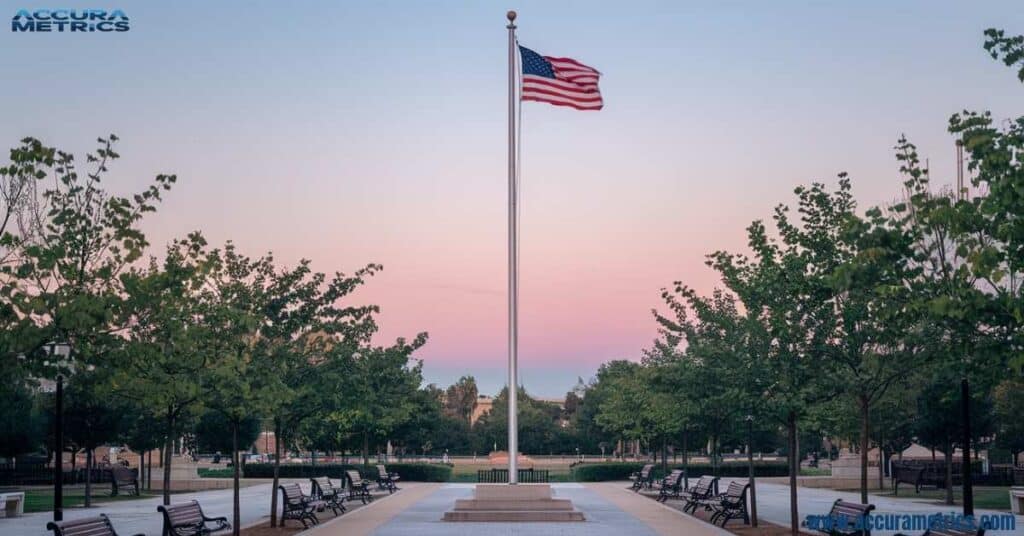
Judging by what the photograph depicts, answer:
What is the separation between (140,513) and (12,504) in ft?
10.1

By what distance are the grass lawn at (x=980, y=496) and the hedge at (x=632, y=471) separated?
8.49 meters

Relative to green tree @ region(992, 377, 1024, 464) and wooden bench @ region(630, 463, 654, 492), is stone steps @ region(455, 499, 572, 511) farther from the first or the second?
green tree @ region(992, 377, 1024, 464)

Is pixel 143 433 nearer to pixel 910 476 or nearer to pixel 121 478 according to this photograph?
pixel 121 478

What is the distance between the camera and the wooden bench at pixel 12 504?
28.4 meters

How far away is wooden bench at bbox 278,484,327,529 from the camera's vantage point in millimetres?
23922

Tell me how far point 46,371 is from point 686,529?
540 inches

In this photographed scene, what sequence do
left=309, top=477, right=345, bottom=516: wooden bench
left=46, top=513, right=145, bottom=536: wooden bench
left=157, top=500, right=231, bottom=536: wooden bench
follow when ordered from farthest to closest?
left=309, top=477, right=345, bottom=516: wooden bench < left=157, top=500, right=231, bottom=536: wooden bench < left=46, top=513, right=145, bottom=536: wooden bench

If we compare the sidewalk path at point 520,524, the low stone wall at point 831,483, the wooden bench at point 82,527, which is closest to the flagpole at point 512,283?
the sidewalk path at point 520,524

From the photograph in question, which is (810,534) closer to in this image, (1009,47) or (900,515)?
(900,515)

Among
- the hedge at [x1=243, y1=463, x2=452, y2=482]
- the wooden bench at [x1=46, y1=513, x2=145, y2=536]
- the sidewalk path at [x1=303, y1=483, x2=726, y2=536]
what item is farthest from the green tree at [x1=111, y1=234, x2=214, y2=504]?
the hedge at [x1=243, y1=463, x2=452, y2=482]

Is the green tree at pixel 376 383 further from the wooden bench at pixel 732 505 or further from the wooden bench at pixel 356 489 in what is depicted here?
the wooden bench at pixel 732 505

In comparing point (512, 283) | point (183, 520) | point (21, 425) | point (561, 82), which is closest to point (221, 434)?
point (21, 425)

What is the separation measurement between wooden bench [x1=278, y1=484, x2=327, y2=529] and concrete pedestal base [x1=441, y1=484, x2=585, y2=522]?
3127mm

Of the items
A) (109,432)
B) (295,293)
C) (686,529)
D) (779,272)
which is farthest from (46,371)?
(109,432)
